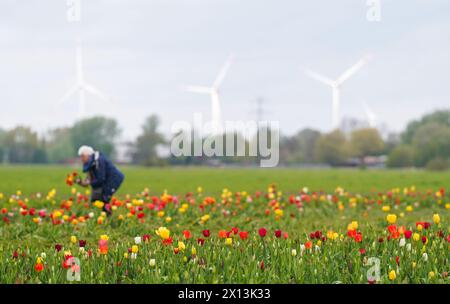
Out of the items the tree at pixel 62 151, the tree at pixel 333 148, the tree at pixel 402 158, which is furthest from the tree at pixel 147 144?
the tree at pixel 402 158

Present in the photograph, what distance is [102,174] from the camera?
11.1 metres

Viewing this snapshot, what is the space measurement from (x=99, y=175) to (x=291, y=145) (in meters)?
111

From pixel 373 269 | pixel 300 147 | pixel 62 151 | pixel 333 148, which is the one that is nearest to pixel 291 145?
pixel 300 147

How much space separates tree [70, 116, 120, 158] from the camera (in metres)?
112

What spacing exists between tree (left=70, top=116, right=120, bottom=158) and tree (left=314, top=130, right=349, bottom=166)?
126 ft

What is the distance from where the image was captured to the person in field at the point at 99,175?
11109mm

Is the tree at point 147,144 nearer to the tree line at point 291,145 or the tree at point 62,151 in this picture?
the tree line at point 291,145

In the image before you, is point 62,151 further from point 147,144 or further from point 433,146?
point 433,146

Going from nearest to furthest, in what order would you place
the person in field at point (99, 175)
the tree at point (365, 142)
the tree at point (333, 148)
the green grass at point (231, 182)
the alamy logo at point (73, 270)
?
1. the alamy logo at point (73, 270)
2. the person in field at point (99, 175)
3. the green grass at point (231, 182)
4. the tree at point (365, 142)
5. the tree at point (333, 148)

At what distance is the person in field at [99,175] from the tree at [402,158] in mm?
76134

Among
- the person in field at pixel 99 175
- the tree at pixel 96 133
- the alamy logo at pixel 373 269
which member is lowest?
the alamy logo at pixel 373 269

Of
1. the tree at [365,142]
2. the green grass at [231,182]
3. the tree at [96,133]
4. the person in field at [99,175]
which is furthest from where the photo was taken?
the tree at [96,133]

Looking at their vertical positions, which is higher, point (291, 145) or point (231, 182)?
point (291, 145)
